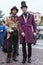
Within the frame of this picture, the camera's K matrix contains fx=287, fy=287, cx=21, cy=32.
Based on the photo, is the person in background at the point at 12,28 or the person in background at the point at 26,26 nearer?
the person in background at the point at 26,26

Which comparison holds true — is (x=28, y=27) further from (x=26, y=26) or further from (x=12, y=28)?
(x=12, y=28)

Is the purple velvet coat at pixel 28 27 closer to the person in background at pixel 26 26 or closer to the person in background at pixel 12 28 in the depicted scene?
the person in background at pixel 26 26

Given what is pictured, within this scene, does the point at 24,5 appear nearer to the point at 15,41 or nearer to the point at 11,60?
the point at 15,41

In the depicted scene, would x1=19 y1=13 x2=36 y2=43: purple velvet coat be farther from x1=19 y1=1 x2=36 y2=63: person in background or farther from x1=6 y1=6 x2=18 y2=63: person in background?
x1=6 y1=6 x2=18 y2=63: person in background

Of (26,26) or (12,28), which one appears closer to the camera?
(26,26)

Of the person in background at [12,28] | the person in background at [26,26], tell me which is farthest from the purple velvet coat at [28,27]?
the person in background at [12,28]

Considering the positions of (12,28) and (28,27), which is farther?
(12,28)

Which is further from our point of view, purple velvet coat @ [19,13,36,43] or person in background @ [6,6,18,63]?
person in background @ [6,6,18,63]

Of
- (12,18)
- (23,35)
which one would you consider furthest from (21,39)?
(12,18)

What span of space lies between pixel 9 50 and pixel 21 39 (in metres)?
0.61

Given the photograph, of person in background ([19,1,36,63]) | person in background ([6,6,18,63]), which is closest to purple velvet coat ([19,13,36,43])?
person in background ([19,1,36,63])

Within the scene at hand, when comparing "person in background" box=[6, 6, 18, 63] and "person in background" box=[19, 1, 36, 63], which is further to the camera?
"person in background" box=[6, 6, 18, 63]

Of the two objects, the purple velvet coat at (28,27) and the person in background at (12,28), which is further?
the person in background at (12,28)

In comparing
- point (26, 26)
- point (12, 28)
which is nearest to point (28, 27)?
point (26, 26)
